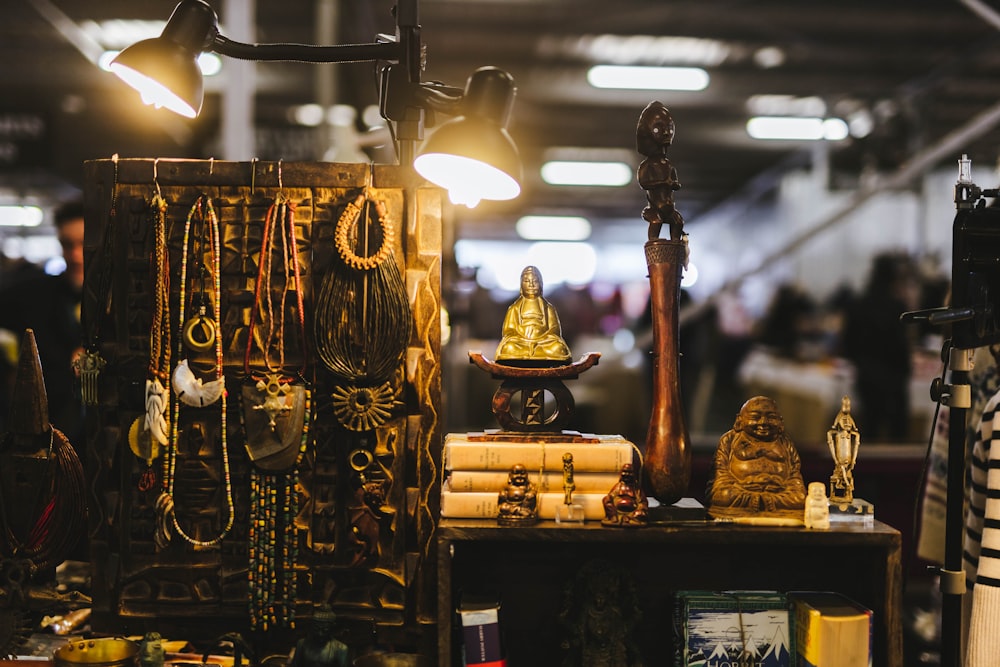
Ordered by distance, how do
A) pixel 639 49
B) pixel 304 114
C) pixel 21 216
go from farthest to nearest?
1. pixel 21 216
2. pixel 304 114
3. pixel 639 49

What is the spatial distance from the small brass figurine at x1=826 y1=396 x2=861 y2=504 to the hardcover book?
11.3 inches

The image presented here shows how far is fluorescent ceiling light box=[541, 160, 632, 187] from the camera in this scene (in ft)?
43.4

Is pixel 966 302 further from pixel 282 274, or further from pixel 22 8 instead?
pixel 22 8

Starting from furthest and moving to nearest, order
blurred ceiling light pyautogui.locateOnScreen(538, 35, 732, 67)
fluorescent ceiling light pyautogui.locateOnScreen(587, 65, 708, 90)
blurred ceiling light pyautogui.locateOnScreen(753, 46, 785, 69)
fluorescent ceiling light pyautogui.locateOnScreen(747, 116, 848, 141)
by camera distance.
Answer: fluorescent ceiling light pyautogui.locateOnScreen(747, 116, 848, 141)
fluorescent ceiling light pyautogui.locateOnScreen(587, 65, 708, 90)
blurred ceiling light pyautogui.locateOnScreen(753, 46, 785, 69)
blurred ceiling light pyautogui.locateOnScreen(538, 35, 732, 67)

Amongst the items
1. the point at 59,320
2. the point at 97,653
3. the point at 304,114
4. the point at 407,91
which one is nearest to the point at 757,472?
the point at 407,91

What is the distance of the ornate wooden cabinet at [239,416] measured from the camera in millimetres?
2154

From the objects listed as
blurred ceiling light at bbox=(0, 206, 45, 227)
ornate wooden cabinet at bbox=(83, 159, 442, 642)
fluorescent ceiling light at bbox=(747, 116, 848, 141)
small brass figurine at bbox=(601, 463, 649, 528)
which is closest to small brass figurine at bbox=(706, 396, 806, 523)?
small brass figurine at bbox=(601, 463, 649, 528)

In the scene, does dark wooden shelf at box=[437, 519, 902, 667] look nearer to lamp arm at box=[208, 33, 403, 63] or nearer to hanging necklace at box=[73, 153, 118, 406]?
hanging necklace at box=[73, 153, 118, 406]

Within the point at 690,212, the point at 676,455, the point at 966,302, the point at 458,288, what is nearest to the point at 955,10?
the point at 458,288

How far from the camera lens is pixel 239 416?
217cm

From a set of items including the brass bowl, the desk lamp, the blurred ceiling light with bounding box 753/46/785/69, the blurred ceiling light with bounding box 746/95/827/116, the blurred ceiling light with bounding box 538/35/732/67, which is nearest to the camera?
the desk lamp

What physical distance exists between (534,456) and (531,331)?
305mm

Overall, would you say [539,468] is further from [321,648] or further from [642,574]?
[321,648]

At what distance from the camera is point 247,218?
2.17m
